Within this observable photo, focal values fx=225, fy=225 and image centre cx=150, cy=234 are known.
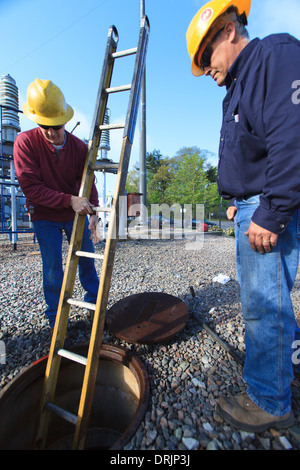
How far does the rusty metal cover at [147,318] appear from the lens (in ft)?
6.56

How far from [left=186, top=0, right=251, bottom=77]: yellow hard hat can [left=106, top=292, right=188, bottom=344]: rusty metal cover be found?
6.89 ft

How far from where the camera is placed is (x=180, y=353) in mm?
1950

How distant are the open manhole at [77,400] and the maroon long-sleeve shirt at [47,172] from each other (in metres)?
1.28

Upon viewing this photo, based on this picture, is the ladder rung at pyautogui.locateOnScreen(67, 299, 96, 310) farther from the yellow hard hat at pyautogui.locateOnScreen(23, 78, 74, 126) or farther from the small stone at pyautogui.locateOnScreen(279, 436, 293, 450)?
the yellow hard hat at pyautogui.locateOnScreen(23, 78, 74, 126)

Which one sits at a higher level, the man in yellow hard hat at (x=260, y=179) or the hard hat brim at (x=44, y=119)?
the hard hat brim at (x=44, y=119)

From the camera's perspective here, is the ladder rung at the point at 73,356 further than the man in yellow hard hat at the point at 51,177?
No

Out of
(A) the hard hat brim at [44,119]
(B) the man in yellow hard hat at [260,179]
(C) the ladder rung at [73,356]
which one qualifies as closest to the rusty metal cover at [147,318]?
(C) the ladder rung at [73,356]

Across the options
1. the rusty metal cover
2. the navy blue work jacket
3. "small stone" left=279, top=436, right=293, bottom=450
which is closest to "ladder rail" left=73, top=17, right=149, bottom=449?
the rusty metal cover

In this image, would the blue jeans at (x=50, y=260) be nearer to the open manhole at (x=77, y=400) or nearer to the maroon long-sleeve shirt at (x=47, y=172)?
the maroon long-sleeve shirt at (x=47, y=172)

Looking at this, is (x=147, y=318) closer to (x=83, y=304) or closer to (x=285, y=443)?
(x=83, y=304)

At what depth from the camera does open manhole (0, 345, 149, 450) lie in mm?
1657

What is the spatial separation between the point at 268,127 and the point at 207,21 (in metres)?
A: 0.78

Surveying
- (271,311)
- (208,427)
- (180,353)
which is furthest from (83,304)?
(271,311)
